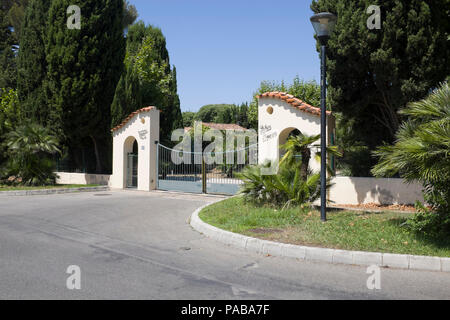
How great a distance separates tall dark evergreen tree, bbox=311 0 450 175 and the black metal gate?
405cm

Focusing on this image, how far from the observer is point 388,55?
10016mm

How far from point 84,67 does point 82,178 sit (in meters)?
6.06

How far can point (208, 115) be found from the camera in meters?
72.7

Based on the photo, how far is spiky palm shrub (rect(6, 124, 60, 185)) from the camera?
59.7 ft

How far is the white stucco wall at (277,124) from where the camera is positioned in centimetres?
1194

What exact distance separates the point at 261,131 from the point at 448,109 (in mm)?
7019

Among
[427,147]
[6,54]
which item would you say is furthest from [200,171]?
[6,54]
